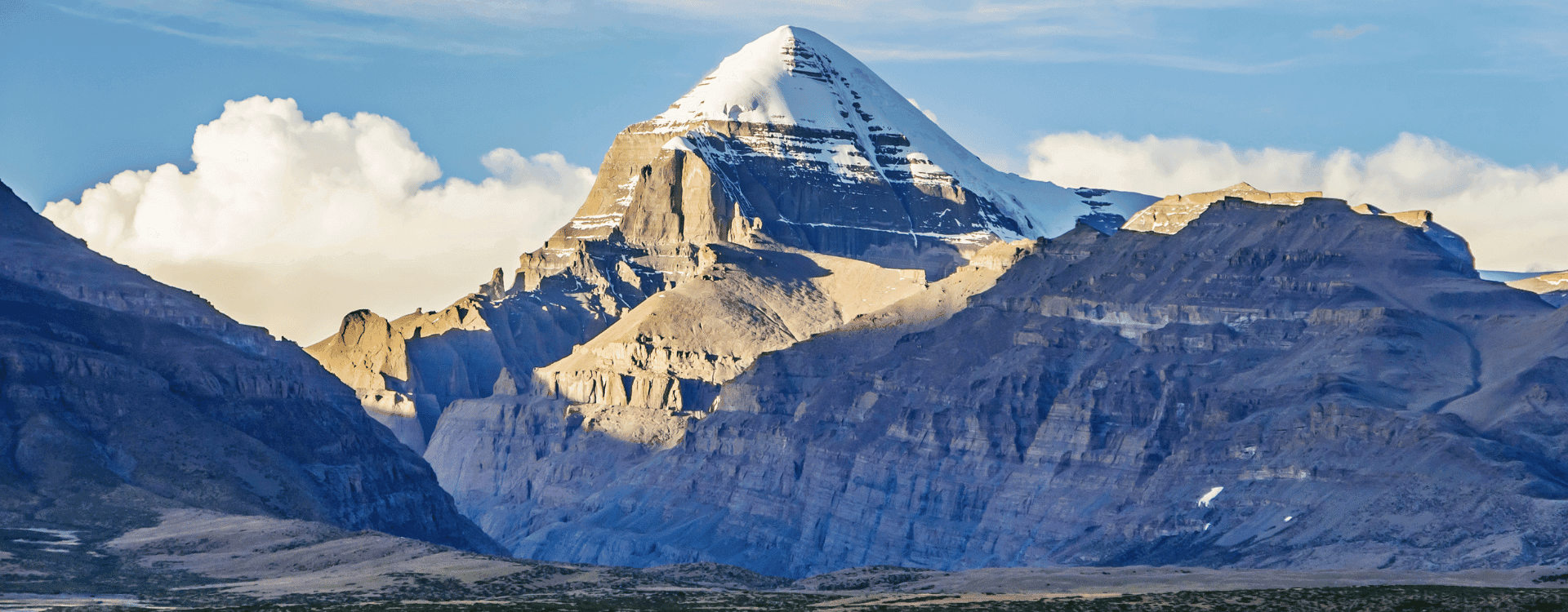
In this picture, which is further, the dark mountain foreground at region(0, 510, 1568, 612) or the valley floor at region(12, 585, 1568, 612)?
the dark mountain foreground at region(0, 510, 1568, 612)

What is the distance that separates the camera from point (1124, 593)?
169375 mm

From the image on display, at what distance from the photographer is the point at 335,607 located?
160 meters

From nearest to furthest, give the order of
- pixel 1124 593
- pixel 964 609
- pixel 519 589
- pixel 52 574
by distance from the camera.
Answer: pixel 964 609 < pixel 1124 593 < pixel 519 589 < pixel 52 574

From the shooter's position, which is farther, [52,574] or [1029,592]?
[52,574]

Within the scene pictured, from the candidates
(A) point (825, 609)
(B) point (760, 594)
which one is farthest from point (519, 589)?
(A) point (825, 609)

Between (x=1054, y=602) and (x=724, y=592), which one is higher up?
(x=724, y=592)

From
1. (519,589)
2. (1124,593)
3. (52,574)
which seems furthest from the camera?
(52,574)

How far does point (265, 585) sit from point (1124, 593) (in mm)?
65677

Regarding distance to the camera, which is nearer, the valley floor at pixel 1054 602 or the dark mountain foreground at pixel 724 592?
the valley floor at pixel 1054 602

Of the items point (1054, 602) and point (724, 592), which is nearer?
point (1054, 602)

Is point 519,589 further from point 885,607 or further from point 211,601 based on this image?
point 885,607

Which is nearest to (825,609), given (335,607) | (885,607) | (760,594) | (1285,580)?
(885,607)

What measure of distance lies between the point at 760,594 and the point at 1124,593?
2491 cm

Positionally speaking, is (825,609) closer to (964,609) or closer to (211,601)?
(964,609)
